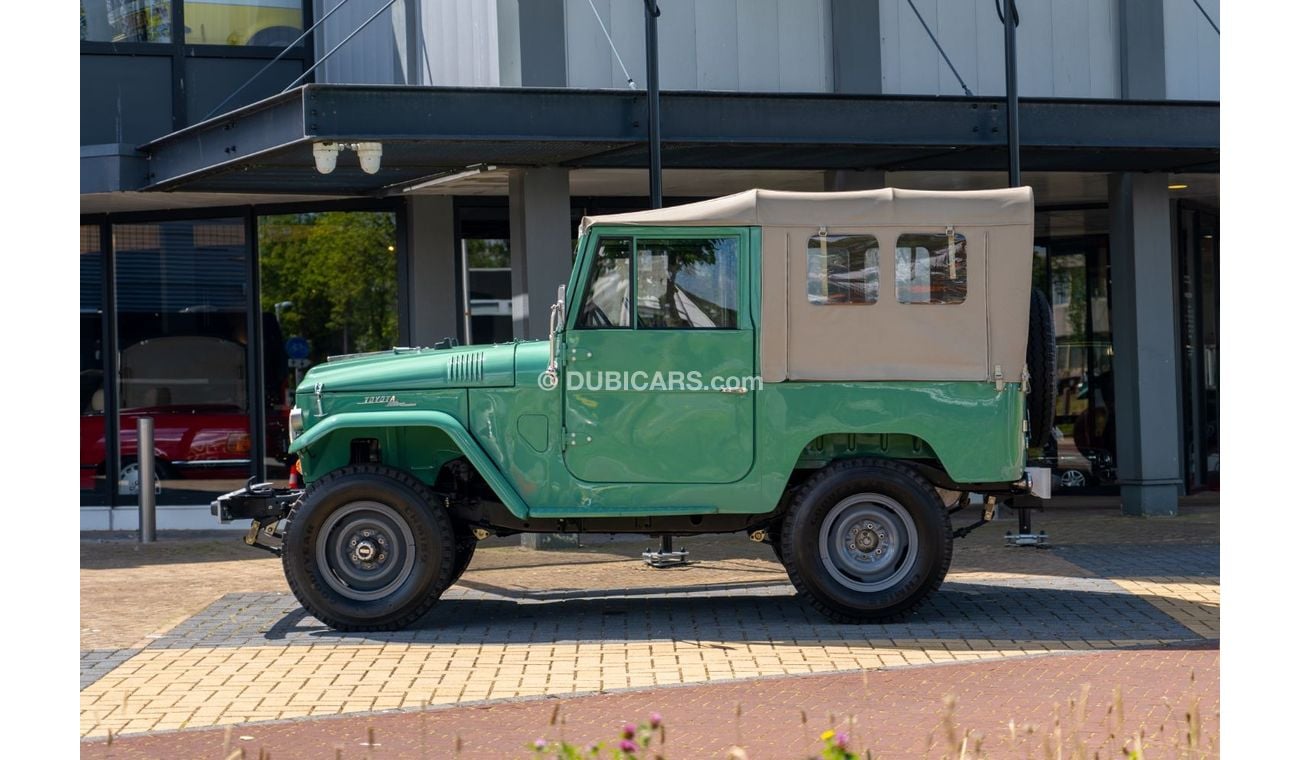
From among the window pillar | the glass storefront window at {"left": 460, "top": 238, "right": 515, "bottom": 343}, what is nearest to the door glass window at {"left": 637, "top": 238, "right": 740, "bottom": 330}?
the glass storefront window at {"left": 460, "top": 238, "right": 515, "bottom": 343}

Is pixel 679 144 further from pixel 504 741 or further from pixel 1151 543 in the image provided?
pixel 504 741

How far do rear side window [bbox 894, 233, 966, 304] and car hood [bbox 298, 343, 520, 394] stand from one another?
234cm

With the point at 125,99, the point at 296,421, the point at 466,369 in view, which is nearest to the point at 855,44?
the point at 466,369

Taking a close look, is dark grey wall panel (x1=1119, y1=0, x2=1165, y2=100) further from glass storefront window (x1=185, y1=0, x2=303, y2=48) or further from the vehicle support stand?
glass storefront window (x1=185, y1=0, x2=303, y2=48)

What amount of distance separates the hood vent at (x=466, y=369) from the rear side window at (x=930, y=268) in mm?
2506

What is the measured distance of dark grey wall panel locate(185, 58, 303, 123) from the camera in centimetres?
1518

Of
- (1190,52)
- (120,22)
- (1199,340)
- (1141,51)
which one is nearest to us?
(1141,51)

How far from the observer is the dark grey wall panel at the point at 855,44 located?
1369 cm

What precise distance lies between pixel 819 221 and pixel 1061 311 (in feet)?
28.7

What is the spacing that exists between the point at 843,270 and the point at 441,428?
2536 mm

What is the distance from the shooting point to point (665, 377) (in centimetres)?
914

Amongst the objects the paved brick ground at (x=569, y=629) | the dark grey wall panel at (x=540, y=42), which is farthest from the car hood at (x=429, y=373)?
the dark grey wall panel at (x=540, y=42)

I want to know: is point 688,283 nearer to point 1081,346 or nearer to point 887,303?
point 887,303

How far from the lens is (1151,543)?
1281 centimetres
